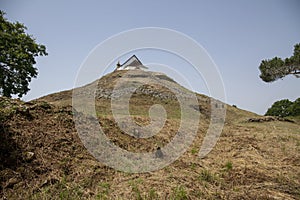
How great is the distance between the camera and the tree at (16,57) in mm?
6762

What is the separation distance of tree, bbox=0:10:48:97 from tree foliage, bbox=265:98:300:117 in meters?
21.0

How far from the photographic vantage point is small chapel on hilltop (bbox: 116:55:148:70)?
82.5 feet

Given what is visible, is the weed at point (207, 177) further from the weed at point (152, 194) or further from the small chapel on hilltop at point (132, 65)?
the small chapel on hilltop at point (132, 65)

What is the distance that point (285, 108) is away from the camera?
2072 centimetres

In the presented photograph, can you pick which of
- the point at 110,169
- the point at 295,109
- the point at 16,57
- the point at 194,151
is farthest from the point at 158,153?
the point at 295,109

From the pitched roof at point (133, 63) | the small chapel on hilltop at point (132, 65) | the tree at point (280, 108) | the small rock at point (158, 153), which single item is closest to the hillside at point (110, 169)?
the small rock at point (158, 153)

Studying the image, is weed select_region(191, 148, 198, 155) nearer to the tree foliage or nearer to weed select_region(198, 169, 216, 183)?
weed select_region(198, 169, 216, 183)

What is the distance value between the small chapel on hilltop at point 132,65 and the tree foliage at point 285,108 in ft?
50.3

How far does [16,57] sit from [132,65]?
62.6ft

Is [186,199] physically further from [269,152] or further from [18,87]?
[18,87]

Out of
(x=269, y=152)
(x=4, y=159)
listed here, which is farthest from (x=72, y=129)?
(x=269, y=152)

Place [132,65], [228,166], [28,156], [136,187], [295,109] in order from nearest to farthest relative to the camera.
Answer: [136,187] < [28,156] < [228,166] < [295,109] < [132,65]

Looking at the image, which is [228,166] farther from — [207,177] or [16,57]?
[16,57]

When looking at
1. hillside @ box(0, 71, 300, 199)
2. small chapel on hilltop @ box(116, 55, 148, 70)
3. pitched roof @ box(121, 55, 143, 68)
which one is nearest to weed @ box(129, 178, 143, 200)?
hillside @ box(0, 71, 300, 199)
